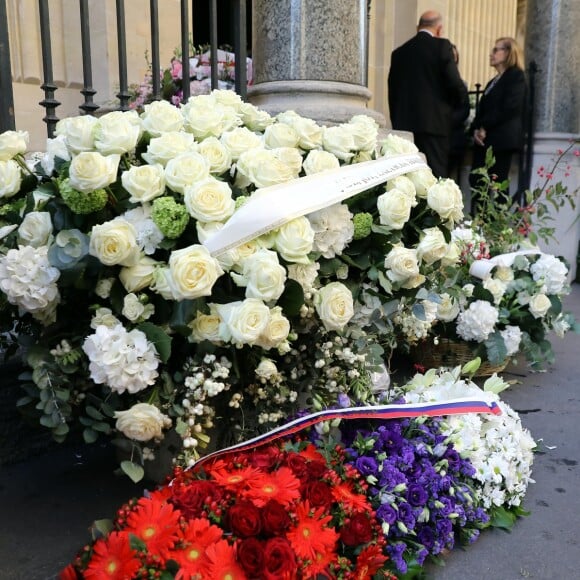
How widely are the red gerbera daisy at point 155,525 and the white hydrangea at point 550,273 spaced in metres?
2.53

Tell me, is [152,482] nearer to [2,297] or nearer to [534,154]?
[2,297]

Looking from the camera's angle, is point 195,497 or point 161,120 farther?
point 161,120

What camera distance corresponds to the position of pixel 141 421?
163 cm

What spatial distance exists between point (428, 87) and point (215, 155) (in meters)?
4.22

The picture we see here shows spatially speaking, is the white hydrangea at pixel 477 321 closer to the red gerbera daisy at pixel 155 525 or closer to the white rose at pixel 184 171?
the white rose at pixel 184 171

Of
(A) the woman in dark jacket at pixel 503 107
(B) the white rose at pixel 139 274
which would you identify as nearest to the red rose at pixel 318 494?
(B) the white rose at pixel 139 274

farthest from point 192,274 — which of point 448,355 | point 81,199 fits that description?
point 448,355

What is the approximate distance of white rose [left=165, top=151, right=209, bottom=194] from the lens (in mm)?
1685

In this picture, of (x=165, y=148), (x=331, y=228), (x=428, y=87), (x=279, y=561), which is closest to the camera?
(x=279, y=561)

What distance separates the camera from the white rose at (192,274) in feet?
4.97

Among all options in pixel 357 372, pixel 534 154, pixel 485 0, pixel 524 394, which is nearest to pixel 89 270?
pixel 357 372

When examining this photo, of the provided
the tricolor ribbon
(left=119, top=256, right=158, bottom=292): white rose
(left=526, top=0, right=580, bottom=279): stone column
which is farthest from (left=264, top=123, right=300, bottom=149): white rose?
(left=526, top=0, right=580, bottom=279): stone column

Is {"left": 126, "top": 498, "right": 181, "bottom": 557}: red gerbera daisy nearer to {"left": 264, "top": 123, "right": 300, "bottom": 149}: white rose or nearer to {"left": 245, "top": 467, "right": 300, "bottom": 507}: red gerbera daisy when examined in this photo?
{"left": 245, "top": 467, "right": 300, "bottom": 507}: red gerbera daisy

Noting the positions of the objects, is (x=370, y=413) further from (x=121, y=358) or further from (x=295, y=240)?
(x=121, y=358)
